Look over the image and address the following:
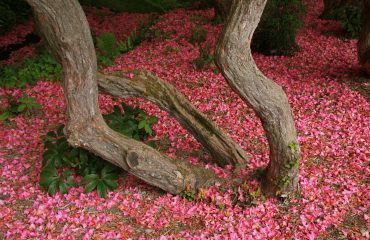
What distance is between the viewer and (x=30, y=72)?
27.0 ft

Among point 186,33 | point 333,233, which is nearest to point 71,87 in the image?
point 333,233

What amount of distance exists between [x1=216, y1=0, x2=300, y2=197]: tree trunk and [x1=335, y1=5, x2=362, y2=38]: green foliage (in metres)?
6.37

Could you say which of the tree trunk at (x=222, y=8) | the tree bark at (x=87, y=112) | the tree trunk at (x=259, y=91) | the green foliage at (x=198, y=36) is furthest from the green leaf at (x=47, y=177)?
the tree trunk at (x=222, y=8)

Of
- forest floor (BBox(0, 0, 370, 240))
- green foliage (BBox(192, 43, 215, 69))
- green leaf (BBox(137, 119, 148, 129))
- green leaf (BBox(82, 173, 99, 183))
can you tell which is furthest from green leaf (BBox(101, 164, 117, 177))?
green foliage (BBox(192, 43, 215, 69))

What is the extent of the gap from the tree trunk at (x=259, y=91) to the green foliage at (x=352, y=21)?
6.37 m

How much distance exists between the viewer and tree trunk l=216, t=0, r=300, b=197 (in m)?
3.46

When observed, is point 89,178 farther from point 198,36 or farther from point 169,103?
point 198,36

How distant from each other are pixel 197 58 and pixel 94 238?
4.99 m

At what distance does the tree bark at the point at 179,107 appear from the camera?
14.8ft

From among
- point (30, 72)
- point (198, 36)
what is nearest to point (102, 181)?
point (30, 72)

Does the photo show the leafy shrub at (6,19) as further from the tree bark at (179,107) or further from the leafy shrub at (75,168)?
the tree bark at (179,107)

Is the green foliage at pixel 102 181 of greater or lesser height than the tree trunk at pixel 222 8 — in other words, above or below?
below

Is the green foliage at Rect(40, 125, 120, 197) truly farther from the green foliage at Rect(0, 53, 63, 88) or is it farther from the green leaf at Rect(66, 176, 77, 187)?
the green foliage at Rect(0, 53, 63, 88)

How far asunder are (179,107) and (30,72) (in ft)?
16.0
